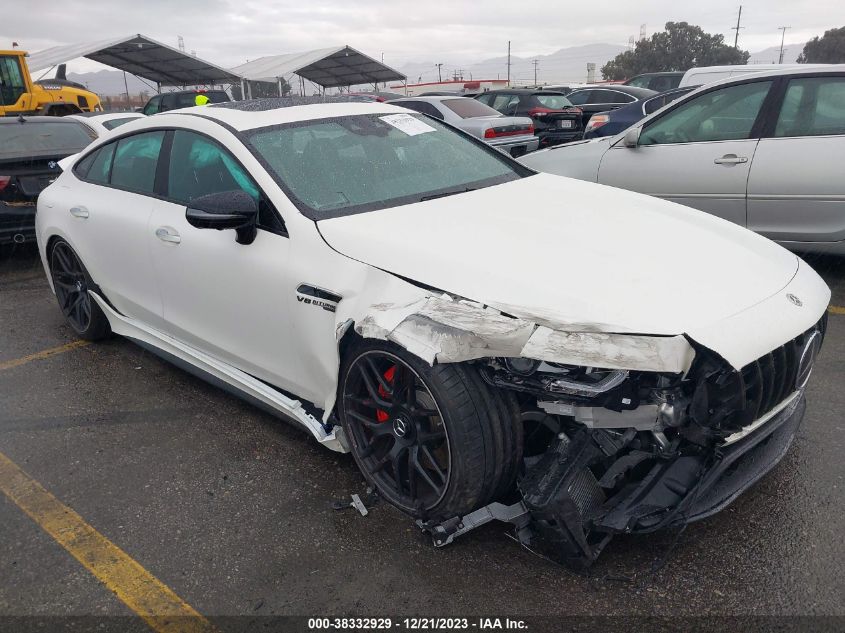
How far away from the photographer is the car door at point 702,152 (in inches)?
203

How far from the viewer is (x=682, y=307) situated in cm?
217

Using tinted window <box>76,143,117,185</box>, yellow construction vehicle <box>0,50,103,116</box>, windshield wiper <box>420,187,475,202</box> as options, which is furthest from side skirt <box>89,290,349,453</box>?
yellow construction vehicle <box>0,50,103,116</box>

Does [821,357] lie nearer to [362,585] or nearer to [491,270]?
[491,270]

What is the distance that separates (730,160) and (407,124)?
9.21ft

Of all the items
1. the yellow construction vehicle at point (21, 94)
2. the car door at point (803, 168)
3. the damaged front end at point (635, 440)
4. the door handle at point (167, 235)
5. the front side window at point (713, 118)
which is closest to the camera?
the damaged front end at point (635, 440)

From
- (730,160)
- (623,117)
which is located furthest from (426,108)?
(730,160)

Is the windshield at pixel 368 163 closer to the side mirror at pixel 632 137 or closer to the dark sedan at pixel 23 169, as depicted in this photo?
the side mirror at pixel 632 137

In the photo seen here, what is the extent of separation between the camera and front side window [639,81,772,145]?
522cm

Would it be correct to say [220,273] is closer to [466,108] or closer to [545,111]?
[466,108]

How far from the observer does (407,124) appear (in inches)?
144

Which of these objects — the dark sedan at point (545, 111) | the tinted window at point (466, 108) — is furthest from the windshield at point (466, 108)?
the dark sedan at point (545, 111)

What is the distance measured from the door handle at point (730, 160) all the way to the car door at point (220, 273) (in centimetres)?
373

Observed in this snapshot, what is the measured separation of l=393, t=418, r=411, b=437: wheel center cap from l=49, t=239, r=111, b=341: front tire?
2635 mm

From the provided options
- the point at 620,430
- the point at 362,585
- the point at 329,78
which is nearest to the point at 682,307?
the point at 620,430
